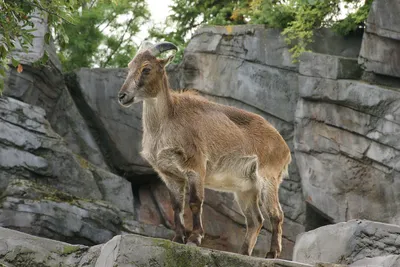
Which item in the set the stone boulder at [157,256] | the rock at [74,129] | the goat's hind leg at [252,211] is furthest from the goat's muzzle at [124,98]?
the rock at [74,129]

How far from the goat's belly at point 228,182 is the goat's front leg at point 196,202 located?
742 millimetres

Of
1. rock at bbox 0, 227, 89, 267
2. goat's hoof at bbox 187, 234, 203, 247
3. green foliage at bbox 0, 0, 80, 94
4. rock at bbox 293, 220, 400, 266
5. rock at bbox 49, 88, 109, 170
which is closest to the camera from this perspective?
green foliage at bbox 0, 0, 80, 94

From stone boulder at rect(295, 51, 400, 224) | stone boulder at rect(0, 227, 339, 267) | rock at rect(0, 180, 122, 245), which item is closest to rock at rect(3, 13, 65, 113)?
rock at rect(0, 180, 122, 245)

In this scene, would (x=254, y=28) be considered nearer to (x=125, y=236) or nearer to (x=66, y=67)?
(x=66, y=67)

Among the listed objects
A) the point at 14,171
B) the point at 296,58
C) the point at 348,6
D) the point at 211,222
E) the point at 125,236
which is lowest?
the point at 211,222

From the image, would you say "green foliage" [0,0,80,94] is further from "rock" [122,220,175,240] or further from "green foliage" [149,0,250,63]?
"green foliage" [149,0,250,63]

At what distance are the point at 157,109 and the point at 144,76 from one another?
19.4 inches

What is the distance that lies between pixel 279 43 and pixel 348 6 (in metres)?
1.79

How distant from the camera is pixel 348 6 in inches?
753

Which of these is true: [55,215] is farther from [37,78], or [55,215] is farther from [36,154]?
[37,78]

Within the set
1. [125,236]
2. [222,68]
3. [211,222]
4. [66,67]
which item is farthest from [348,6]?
[125,236]

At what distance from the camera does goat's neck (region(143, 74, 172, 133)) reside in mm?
11125

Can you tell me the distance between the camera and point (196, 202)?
10484 millimetres

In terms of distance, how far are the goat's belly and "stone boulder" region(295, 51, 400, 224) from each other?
588 cm
